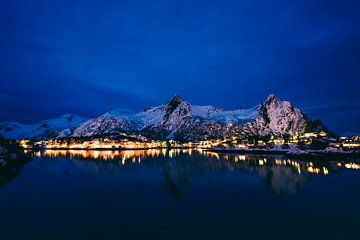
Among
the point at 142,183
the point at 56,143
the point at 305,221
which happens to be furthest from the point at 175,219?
the point at 56,143

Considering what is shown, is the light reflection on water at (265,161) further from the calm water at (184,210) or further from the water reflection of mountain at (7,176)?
the water reflection of mountain at (7,176)

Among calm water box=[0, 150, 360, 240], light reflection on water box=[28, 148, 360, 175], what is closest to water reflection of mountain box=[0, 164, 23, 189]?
calm water box=[0, 150, 360, 240]

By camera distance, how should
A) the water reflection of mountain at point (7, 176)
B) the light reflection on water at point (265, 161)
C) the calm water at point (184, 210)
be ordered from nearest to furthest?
the calm water at point (184, 210), the water reflection of mountain at point (7, 176), the light reflection on water at point (265, 161)

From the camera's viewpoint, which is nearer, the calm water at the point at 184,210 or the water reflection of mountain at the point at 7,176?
the calm water at the point at 184,210

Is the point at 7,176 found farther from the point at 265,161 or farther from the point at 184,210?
the point at 265,161

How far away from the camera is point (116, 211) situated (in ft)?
62.0

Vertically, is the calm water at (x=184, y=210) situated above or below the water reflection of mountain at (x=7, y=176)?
below

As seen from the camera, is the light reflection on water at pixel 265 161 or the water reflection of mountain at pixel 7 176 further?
the light reflection on water at pixel 265 161

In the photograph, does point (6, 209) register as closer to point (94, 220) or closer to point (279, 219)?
point (94, 220)

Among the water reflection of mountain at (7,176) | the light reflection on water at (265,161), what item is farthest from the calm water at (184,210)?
the light reflection on water at (265,161)

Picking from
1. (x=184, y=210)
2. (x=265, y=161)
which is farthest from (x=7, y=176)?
(x=265, y=161)

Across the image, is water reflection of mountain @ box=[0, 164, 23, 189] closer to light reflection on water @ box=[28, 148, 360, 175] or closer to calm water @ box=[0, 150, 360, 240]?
calm water @ box=[0, 150, 360, 240]

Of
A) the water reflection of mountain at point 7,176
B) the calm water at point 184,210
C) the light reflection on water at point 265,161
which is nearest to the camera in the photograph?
the calm water at point 184,210

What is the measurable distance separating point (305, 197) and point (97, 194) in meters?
15.5
